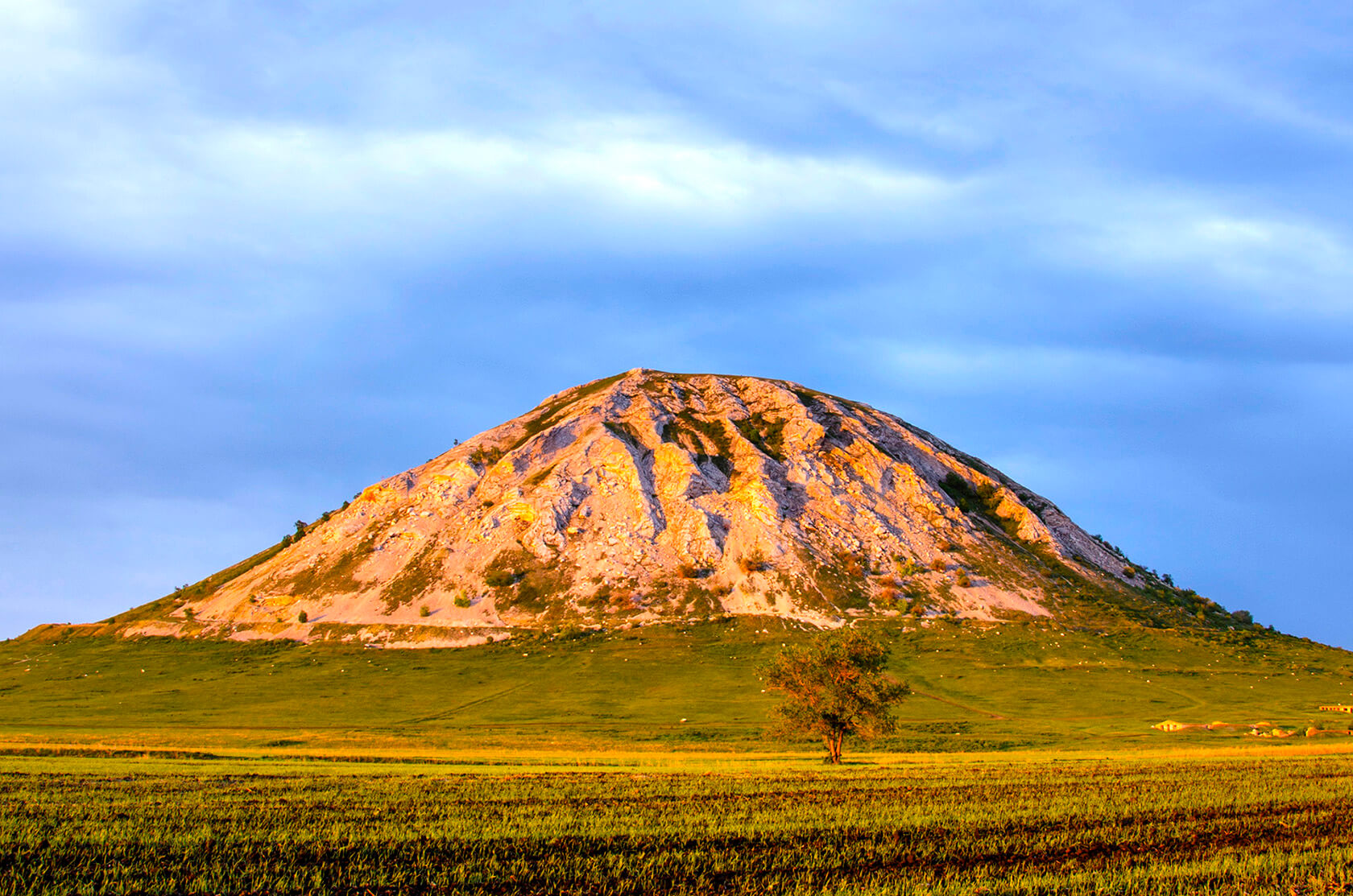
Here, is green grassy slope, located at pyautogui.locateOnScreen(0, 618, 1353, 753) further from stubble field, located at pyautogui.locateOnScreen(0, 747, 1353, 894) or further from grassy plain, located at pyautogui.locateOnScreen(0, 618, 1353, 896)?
stubble field, located at pyautogui.locateOnScreen(0, 747, 1353, 894)

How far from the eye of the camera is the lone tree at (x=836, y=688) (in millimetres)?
75000

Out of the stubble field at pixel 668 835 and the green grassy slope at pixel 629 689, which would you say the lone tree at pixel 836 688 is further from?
the stubble field at pixel 668 835

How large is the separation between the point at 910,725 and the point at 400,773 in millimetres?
77348

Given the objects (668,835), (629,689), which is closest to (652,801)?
(668,835)

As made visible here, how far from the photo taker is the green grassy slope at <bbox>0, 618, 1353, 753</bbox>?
101 meters

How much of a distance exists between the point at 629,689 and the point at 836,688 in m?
75.0

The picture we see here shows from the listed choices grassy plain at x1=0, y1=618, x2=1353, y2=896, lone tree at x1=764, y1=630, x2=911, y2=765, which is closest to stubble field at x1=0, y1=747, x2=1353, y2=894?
grassy plain at x1=0, y1=618, x2=1353, y2=896

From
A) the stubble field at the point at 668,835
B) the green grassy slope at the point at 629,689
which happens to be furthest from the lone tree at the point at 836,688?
the stubble field at the point at 668,835

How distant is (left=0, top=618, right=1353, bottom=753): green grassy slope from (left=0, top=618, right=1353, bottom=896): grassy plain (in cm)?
125

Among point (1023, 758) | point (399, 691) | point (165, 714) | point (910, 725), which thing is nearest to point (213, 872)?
point (1023, 758)

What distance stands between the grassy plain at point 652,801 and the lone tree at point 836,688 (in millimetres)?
2997

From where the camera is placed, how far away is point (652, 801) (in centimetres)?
3303

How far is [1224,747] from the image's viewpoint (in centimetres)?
8394

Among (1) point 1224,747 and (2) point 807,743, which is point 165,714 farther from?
(1) point 1224,747
